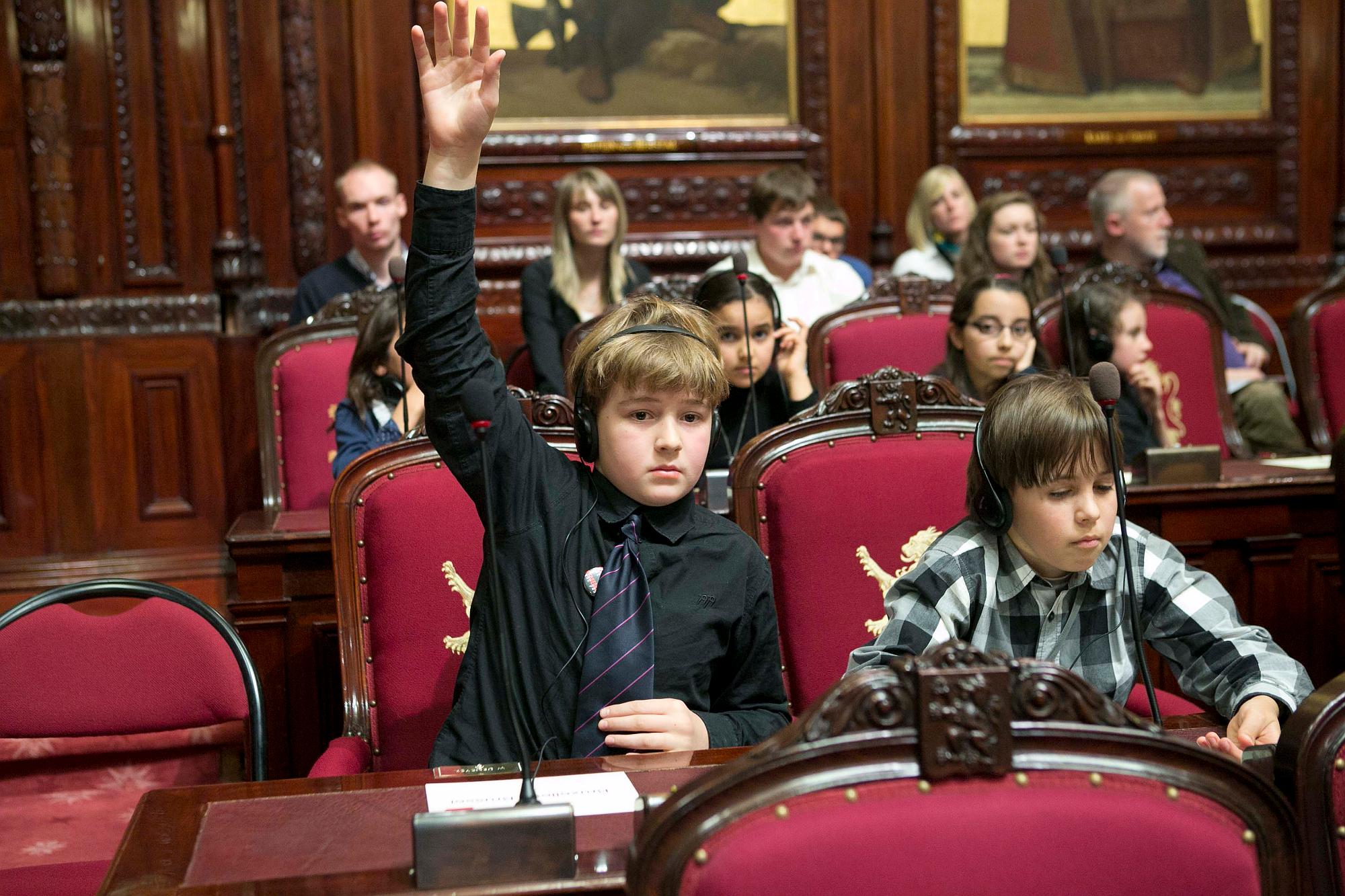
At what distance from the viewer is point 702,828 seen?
35.5 inches

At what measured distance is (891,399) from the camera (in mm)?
2143

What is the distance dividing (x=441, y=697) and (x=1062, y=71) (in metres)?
4.59

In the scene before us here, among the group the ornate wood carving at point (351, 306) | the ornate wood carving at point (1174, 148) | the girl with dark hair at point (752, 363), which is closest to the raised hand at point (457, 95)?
the girl with dark hair at point (752, 363)

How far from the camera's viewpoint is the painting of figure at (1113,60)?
556cm

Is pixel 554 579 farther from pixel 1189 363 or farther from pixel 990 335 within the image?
pixel 1189 363

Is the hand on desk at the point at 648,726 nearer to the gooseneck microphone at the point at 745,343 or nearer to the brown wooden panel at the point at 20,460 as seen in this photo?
the gooseneck microphone at the point at 745,343

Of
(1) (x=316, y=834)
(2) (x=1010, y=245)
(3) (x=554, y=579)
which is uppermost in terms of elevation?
(2) (x=1010, y=245)

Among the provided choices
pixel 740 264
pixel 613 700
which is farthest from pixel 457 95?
pixel 740 264

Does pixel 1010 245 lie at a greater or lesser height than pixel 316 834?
greater

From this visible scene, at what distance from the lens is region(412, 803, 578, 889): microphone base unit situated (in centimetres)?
108

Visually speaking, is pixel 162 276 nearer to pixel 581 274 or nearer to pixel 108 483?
pixel 108 483

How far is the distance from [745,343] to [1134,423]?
1.09 meters

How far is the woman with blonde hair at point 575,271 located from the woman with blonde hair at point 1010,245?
3.68 feet

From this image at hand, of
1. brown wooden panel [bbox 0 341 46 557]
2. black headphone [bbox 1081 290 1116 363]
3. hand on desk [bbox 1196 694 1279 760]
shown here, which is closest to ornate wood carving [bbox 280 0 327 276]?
brown wooden panel [bbox 0 341 46 557]
